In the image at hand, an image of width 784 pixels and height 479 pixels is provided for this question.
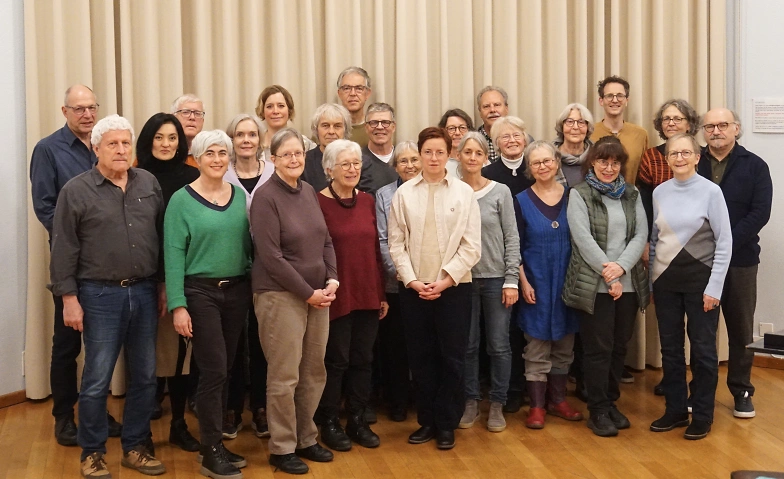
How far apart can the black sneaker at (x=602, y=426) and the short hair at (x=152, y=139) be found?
240 centimetres

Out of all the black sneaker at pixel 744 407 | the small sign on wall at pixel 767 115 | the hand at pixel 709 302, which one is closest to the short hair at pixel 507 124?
the hand at pixel 709 302

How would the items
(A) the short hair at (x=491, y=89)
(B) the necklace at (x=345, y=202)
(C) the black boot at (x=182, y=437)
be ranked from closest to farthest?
(B) the necklace at (x=345, y=202) → (C) the black boot at (x=182, y=437) → (A) the short hair at (x=491, y=89)

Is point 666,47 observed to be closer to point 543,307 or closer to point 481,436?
point 543,307

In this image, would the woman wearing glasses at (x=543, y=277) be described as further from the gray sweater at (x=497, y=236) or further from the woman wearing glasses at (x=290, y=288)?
the woman wearing glasses at (x=290, y=288)

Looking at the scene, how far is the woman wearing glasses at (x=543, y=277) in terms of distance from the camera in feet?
14.1

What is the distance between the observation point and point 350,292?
12.8 feet

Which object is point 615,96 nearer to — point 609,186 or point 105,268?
point 609,186

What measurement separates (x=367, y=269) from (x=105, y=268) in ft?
3.84

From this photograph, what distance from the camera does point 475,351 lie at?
431cm

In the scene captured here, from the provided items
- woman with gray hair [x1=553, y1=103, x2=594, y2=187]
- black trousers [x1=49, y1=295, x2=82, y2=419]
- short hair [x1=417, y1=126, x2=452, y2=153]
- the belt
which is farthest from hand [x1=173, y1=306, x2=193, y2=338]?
woman with gray hair [x1=553, y1=103, x2=594, y2=187]

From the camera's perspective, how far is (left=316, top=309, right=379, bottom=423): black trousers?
13.0ft

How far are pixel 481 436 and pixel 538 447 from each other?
0.31 meters

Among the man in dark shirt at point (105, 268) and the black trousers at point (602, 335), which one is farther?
the black trousers at point (602, 335)

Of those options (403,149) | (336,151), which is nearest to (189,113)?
(336,151)
